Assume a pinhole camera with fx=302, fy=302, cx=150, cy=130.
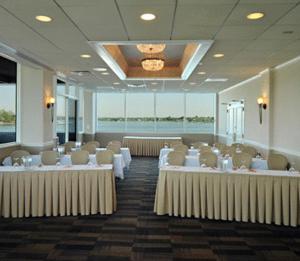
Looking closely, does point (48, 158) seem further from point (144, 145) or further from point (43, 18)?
point (144, 145)

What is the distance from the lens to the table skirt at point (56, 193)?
209 inches

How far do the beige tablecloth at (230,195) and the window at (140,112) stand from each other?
1119 centimetres

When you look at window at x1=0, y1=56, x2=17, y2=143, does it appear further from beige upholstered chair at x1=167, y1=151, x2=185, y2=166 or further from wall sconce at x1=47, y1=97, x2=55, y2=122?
beige upholstered chair at x1=167, y1=151, x2=185, y2=166

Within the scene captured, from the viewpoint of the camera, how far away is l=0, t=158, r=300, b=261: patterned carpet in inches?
158

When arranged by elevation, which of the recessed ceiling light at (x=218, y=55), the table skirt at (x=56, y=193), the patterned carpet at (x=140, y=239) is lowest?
the patterned carpet at (x=140, y=239)

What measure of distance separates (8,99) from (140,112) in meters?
9.13

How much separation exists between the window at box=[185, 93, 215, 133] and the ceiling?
947cm

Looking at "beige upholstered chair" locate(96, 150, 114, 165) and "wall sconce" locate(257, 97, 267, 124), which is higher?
"wall sconce" locate(257, 97, 267, 124)

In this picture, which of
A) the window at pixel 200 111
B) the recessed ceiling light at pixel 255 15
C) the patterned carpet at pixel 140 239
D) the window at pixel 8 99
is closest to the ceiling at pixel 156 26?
the recessed ceiling light at pixel 255 15

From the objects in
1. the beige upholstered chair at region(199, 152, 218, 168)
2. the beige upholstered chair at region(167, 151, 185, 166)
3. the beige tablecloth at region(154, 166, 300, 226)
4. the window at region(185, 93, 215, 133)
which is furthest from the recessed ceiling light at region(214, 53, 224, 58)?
the window at region(185, 93, 215, 133)

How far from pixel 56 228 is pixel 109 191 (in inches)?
43.5

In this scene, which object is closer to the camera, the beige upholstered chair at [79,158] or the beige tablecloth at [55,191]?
the beige tablecloth at [55,191]

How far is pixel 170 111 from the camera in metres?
16.9

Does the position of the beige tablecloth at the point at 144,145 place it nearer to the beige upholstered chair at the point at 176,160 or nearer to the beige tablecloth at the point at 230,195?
the beige upholstered chair at the point at 176,160
